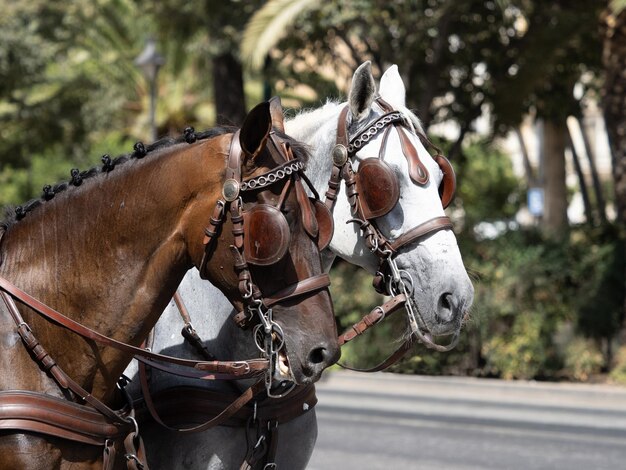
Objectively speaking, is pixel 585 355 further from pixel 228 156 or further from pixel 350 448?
pixel 228 156

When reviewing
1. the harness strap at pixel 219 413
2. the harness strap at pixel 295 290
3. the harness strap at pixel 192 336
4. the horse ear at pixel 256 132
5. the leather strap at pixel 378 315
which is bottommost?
the leather strap at pixel 378 315

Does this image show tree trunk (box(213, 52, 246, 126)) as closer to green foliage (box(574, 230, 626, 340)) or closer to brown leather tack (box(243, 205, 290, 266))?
green foliage (box(574, 230, 626, 340))

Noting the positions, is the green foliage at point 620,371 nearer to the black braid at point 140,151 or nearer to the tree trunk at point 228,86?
the tree trunk at point 228,86

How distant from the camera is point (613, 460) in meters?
9.11

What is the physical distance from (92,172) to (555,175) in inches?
754

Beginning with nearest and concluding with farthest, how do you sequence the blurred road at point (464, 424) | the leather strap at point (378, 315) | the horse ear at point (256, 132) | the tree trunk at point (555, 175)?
1. the horse ear at point (256, 132)
2. the leather strap at point (378, 315)
3. the blurred road at point (464, 424)
4. the tree trunk at point (555, 175)

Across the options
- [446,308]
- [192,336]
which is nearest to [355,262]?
[446,308]

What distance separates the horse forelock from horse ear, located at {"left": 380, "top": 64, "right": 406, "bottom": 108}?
1.13m

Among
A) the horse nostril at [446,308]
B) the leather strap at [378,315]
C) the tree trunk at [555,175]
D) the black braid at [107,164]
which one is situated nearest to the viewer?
the black braid at [107,164]

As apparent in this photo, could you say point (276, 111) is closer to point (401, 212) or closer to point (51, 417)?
point (401, 212)

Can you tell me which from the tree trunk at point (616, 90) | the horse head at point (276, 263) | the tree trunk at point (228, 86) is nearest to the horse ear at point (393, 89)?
the horse head at point (276, 263)

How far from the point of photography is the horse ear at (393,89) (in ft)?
15.1

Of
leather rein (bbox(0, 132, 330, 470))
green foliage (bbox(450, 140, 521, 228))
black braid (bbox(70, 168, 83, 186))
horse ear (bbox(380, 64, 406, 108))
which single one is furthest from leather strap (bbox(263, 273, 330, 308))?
green foliage (bbox(450, 140, 521, 228))

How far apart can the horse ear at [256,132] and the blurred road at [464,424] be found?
18.2 ft
